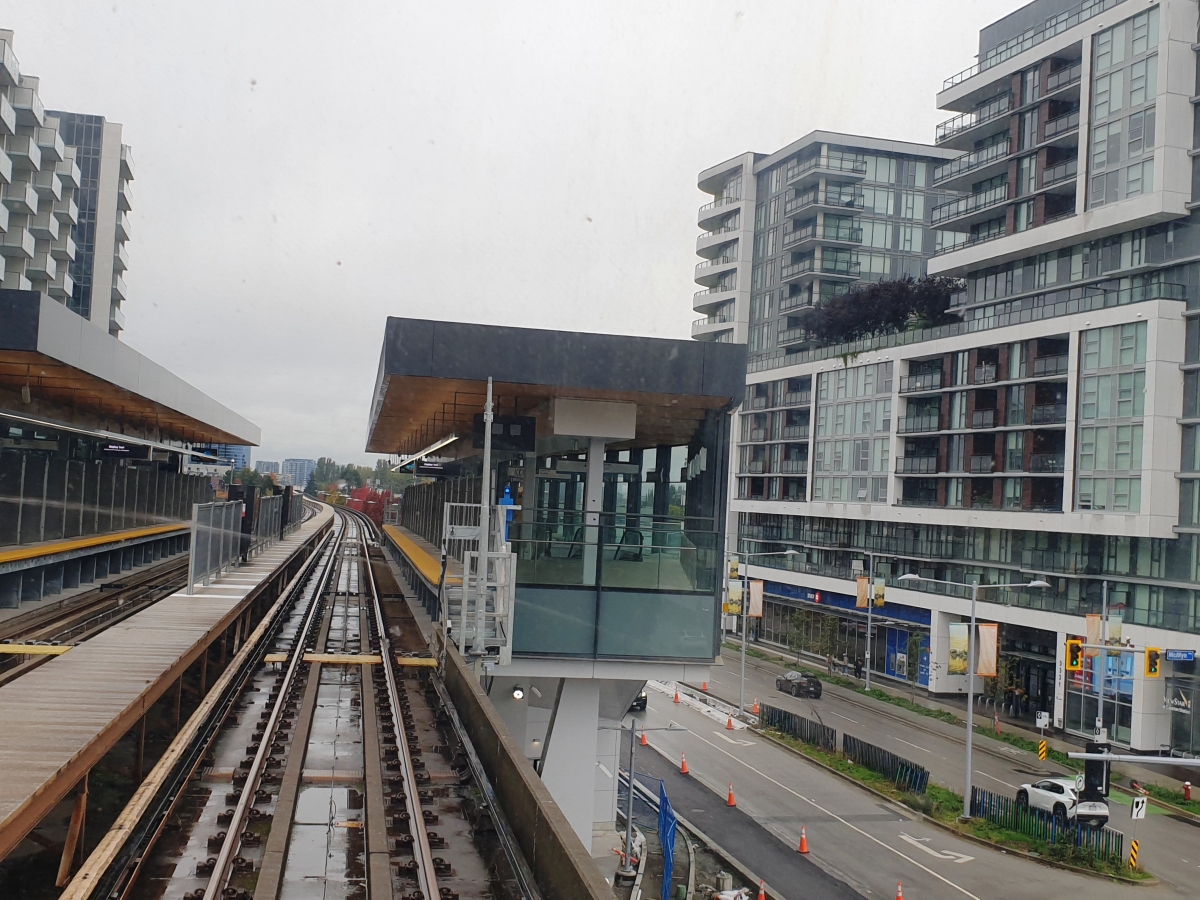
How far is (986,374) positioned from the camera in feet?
125

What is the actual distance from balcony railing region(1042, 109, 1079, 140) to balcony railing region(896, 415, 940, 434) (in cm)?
1169

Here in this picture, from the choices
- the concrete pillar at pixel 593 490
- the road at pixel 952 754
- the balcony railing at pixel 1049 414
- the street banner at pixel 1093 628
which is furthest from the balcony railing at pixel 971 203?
the concrete pillar at pixel 593 490

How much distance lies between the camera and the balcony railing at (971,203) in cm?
3981

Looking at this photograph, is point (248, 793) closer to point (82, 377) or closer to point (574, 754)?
point (574, 754)

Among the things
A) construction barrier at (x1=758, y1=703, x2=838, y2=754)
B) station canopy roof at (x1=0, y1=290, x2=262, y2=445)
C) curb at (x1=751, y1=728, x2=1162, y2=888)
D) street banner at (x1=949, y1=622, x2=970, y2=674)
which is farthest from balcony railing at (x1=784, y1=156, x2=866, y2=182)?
station canopy roof at (x1=0, y1=290, x2=262, y2=445)

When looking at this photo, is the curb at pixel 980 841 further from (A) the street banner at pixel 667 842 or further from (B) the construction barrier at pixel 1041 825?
(A) the street banner at pixel 667 842

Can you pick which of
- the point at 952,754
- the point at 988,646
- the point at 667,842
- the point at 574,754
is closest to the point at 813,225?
the point at 988,646

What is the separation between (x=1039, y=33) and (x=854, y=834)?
31083 mm

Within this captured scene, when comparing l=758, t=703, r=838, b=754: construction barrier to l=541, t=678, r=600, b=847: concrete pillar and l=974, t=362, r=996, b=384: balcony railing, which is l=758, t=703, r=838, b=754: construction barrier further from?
l=541, t=678, r=600, b=847: concrete pillar

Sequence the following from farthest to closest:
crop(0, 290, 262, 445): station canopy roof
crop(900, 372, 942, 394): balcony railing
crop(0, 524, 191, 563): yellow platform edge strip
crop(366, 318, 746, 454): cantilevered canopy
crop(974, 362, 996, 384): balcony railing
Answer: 1. crop(900, 372, 942, 394): balcony railing
2. crop(974, 362, 996, 384): balcony railing
3. crop(0, 524, 191, 563): yellow platform edge strip
4. crop(0, 290, 262, 445): station canopy roof
5. crop(366, 318, 746, 454): cantilevered canopy

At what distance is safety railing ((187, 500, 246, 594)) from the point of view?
14008 mm

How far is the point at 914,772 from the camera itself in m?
26.5

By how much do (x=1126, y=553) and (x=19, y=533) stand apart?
30.7 m

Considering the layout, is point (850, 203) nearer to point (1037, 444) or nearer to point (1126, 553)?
point (1037, 444)
